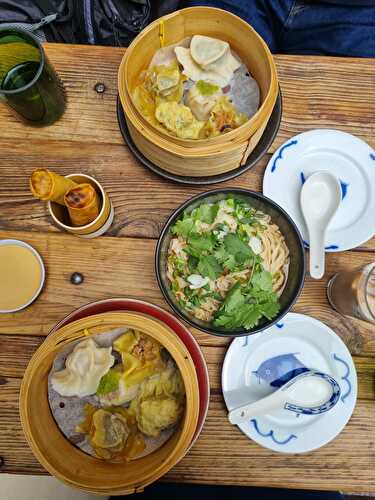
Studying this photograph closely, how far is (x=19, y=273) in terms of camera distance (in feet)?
4.36

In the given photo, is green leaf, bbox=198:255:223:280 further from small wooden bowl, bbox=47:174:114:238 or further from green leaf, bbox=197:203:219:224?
small wooden bowl, bbox=47:174:114:238

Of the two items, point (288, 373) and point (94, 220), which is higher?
point (94, 220)

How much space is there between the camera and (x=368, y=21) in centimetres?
165

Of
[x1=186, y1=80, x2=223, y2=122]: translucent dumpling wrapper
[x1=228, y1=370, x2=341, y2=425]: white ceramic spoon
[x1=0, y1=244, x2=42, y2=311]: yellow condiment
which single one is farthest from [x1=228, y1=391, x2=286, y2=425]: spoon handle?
[x1=186, y1=80, x2=223, y2=122]: translucent dumpling wrapper

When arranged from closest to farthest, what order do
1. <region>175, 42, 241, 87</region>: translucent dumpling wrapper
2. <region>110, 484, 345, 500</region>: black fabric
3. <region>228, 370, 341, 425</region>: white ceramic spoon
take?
1. <region>228, 370, 341, 425</region>: white ceramic spoon
2. <region>175, 42, 241, 87</region>: translucent dumpling wrapper
3. <region>110, 484, 345, 500</region>: black fabric

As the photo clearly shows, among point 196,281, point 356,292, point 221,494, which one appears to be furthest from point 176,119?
point 221,494

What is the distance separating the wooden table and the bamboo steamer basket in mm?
168

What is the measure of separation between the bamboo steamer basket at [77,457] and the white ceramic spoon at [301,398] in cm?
16

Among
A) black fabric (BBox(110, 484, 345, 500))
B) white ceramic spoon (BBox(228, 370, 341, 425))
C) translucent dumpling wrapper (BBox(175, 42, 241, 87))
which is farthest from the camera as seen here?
black fabric (BBox(110, 484, 345, 500))

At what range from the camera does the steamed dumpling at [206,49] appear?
4.29 feet

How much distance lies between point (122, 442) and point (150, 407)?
13 cm

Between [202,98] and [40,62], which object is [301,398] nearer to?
[202,98]

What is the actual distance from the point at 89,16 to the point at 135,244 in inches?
38.3

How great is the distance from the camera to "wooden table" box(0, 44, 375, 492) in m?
1.31
